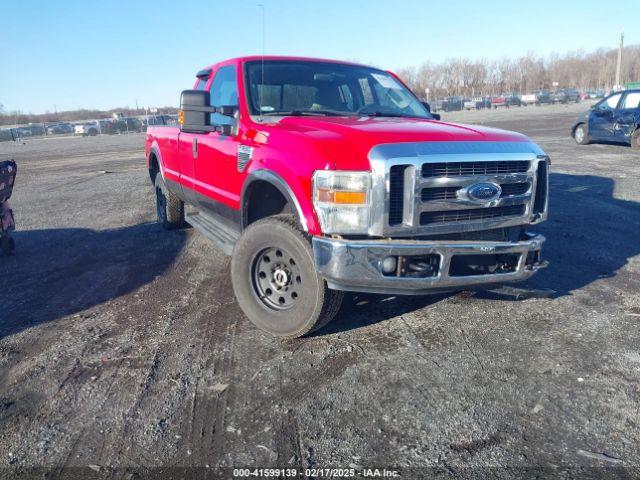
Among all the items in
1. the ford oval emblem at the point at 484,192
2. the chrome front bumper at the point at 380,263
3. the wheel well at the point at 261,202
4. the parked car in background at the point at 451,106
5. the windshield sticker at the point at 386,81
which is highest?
the parked car in background at the point at 451,106

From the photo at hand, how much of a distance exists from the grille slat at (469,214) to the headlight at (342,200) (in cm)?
41

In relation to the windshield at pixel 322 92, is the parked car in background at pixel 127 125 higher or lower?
lower

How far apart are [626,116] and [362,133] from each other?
13.7m

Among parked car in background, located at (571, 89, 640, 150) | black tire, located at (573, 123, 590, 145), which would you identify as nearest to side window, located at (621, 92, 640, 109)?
parked car in background, located at (571, 89, 640, 150)

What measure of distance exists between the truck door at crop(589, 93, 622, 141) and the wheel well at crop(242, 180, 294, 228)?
1379 centimetres

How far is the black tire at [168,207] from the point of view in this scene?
6.53 m

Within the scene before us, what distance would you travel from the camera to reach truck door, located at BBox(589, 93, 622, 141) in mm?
14375

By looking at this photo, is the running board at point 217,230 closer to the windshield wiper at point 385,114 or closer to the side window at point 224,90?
the side window at point 224,90

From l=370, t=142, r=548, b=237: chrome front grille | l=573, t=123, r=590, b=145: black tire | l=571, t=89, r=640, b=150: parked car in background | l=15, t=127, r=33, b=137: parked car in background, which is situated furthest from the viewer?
l=15, t=127, r=33, b=137: parked car in background

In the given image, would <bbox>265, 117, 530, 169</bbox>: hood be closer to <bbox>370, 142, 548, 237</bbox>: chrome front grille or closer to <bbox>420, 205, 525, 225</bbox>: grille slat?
<bbox>370, 142, 548, 237</bbox>: chrome front grille

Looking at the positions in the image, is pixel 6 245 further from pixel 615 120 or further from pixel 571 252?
pixel 615 120

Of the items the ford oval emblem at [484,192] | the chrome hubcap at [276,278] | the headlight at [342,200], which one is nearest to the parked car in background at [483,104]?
the ford oval emblem at [484,192]

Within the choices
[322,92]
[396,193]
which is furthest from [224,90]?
[396,193]

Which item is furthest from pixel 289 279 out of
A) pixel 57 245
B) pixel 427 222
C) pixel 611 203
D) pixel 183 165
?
pixel 611 203
